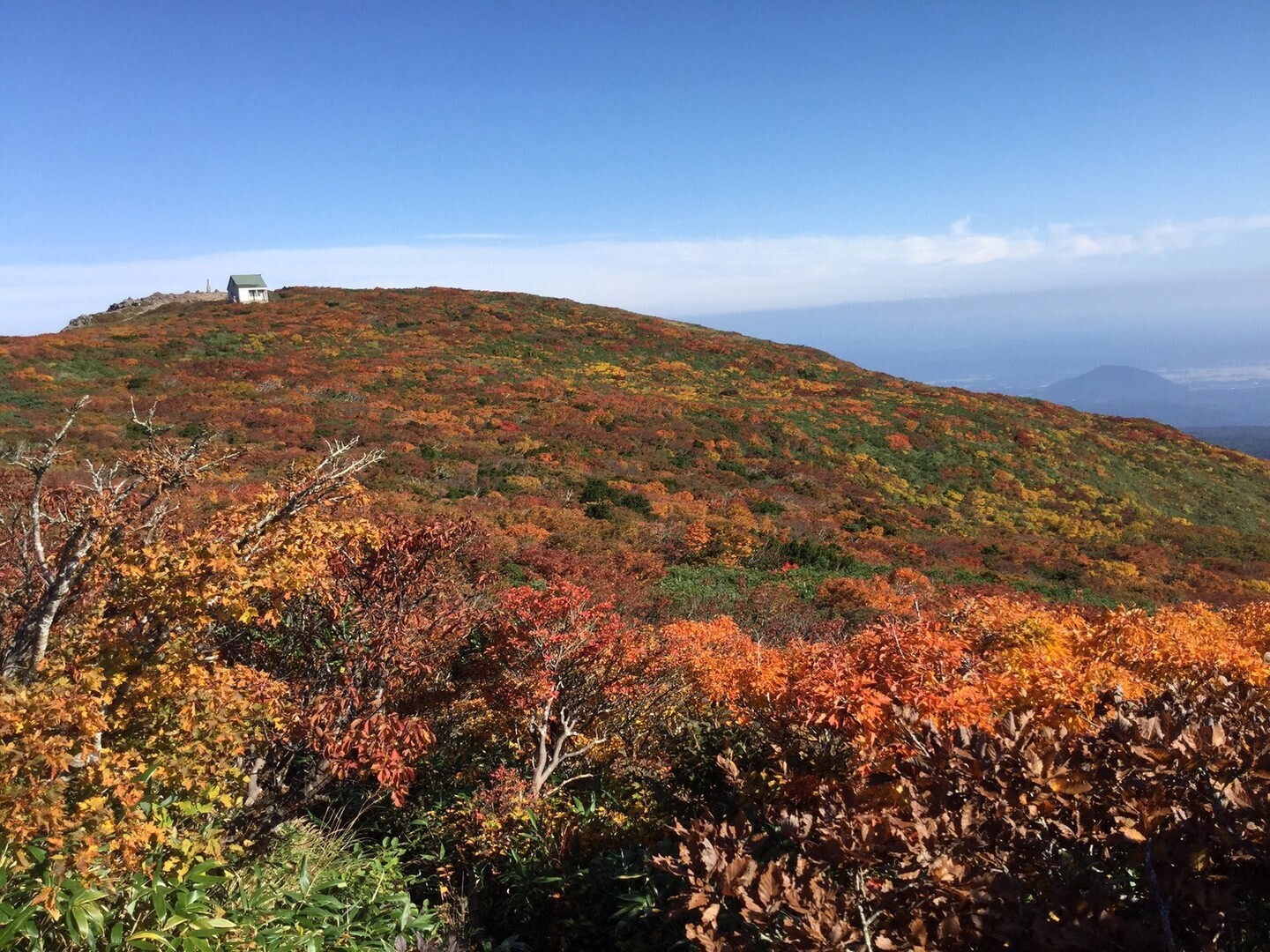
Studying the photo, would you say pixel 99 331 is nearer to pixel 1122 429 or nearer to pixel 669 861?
pixel 669 861

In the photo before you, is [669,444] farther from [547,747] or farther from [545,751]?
[545,751]

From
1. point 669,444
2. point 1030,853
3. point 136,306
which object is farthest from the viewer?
point 136,306

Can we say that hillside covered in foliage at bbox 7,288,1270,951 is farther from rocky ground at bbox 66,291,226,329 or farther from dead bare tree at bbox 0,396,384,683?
rocky ground at bbox 66,291,226,329

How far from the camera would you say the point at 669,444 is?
2952 cm

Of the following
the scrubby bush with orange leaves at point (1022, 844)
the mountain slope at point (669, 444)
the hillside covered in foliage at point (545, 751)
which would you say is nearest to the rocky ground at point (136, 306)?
the mountain slope at point (669, 444)

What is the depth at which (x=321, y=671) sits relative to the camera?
19.5 ft

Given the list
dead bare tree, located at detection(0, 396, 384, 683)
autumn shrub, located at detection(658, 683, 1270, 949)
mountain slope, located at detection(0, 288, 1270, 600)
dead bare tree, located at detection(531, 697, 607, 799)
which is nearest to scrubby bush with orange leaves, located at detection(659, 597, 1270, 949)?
autumn shrub, located at detection(658, 683, 1270, 949)

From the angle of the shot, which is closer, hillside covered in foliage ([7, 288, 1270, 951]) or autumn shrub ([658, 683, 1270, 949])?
autumn shrub ([658, 683, 1270, 949])

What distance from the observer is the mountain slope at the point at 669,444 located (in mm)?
20172

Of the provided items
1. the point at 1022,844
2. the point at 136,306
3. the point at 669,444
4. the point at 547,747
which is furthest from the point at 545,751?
the point at 136,306

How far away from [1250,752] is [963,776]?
1153 millimetres

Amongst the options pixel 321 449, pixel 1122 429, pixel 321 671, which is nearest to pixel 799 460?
pixel 321 449

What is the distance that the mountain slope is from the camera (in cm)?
2017

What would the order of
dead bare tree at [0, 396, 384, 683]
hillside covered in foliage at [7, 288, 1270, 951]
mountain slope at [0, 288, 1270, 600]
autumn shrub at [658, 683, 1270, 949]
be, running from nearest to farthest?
autumn shrub at [658, 683, 1270, 949] → hillside covered in foliage at [7, 288, 1270, 951] → dead bare tree at [0, 396, 384, 683] → mountain slope at [0, 288, 1270, 600]
